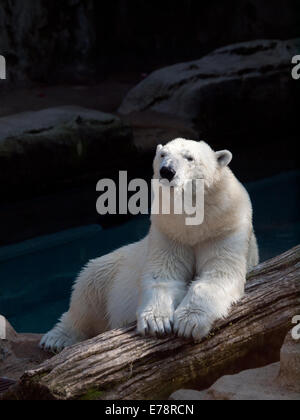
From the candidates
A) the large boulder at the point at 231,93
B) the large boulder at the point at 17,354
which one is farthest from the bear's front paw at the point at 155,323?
the large boulder at the point at 231,93

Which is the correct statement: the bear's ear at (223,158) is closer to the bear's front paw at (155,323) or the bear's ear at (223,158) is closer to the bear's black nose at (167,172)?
the bear's black nose at (167,172)

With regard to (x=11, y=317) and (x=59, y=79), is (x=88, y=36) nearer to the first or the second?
(x=59, y=79)

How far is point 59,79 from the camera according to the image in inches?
428

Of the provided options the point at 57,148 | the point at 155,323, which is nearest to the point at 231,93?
the point at 57,148

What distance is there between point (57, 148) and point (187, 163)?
171 inches

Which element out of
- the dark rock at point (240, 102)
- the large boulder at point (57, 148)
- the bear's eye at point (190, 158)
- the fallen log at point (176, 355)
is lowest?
the fallen log at point (176, 355)

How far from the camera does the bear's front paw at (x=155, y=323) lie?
3018mm

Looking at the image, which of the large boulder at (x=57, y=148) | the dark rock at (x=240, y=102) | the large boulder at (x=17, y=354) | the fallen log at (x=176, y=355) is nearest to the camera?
the fallen log at (x=176, y=355)

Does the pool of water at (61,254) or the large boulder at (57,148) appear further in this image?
the large boulder at (57,148)

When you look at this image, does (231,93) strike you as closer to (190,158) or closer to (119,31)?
(119,31)

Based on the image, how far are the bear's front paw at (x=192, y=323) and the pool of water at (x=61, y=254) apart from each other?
102 inches

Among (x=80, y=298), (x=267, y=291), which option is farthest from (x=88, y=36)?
(x=267, y=291)

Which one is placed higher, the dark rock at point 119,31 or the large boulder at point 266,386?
the dark rock at point 119,31

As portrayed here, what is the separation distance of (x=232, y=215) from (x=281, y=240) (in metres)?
3.45
